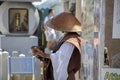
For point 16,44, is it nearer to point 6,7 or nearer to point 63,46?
point 6,7

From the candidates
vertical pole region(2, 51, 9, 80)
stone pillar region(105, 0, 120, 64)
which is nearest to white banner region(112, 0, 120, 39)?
stone pillar region(105, 0, 120, 64)

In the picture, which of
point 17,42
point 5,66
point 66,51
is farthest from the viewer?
point 17,42

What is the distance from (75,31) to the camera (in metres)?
4.89

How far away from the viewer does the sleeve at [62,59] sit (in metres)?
4.70

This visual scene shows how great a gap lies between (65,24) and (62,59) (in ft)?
1.51

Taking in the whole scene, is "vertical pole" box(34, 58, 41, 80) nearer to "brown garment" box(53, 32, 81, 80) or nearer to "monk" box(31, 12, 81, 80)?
"monk" box(31, 12, 81, 80)

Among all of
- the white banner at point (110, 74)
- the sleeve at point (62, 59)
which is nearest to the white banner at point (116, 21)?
the white banner at point (110, 74)

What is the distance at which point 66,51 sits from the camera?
470cm

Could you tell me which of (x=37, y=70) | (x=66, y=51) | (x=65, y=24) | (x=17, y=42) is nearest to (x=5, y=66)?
(x=37, y=70)

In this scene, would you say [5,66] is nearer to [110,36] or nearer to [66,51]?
[66,51]

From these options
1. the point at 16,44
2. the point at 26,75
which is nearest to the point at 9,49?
the point at 16,44

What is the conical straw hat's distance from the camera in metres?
4.86

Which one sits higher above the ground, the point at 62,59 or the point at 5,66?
the point at 62,59

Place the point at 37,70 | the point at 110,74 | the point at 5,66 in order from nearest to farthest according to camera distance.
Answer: the point at 110,74 → the point at 37,70 → the point at 5,66
